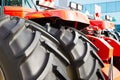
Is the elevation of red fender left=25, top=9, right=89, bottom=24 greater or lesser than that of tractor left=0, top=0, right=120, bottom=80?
greater

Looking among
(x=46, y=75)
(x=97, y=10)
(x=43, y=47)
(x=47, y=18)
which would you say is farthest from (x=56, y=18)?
(x=97, y=10)

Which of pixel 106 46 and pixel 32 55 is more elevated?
pixel 32 55

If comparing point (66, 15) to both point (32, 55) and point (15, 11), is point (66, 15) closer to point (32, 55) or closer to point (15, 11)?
point (15, 11)

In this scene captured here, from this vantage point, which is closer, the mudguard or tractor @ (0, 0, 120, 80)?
tractor @ (0, 0, 120, 80)

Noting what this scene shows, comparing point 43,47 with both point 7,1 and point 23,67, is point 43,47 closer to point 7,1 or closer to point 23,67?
point 23,67

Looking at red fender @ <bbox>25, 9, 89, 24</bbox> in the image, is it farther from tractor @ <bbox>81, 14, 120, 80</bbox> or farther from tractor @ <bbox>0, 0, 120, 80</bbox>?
tractor @ <bbox>81, 14, 120, 80</bbox>

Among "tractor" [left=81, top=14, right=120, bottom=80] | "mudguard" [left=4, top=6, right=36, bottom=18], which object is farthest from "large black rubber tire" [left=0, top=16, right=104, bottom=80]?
"mudguard" [left=4, top=6, right=36, bottom=18]

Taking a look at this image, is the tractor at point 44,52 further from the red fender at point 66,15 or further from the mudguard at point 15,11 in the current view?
the mudguard at point 15,11

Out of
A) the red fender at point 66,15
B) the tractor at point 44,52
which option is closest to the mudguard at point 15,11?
the red fender at point 66,15

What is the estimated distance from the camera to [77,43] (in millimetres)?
2410

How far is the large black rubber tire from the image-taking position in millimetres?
1657

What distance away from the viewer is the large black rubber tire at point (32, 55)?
5.44ft

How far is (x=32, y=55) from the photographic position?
172 cm

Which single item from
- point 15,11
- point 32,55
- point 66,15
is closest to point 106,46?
point 66,15
